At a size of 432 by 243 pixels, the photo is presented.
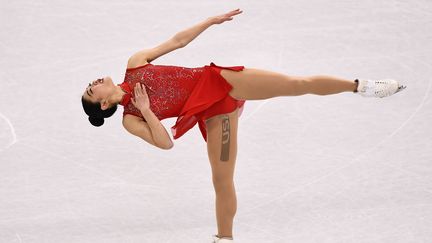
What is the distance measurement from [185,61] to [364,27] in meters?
1.70

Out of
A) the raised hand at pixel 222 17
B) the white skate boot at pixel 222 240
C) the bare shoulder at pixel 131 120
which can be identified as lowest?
the white skate boot at pixel 222 240

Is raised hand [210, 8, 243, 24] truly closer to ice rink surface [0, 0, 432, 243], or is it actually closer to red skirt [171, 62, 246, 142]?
red skirt [171, 62, 246, 142]

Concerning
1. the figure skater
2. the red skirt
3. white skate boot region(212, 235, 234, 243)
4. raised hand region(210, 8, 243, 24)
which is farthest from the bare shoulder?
white skate boot region(212, 235, 234, 243)

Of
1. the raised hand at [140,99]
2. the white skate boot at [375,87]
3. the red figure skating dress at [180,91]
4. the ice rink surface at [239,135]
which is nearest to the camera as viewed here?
the raised hand at [140,99]

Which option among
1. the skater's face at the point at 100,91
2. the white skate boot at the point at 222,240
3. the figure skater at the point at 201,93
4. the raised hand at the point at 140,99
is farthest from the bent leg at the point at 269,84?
the white skate boot at the point at 222,240

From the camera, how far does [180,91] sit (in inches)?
206

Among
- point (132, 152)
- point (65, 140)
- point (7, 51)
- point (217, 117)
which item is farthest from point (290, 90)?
point (7, 51)

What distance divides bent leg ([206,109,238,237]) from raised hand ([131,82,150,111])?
0.39 meters

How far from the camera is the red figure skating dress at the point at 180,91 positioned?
5.18 meters

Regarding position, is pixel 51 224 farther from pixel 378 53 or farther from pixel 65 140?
pixel 378 53

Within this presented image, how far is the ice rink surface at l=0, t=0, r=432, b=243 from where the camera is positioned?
5770 millimetres

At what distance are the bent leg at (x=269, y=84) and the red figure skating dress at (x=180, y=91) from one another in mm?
41

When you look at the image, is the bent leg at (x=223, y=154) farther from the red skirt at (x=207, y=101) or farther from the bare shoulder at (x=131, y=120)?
the bare shoulder at (x=131, y=120)

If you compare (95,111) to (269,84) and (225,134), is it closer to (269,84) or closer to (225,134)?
(225,134)
